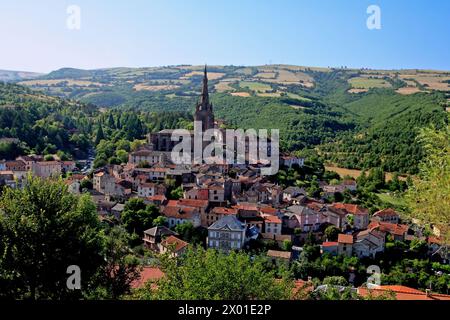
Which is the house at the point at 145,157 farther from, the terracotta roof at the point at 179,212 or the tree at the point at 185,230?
the tree at the point at 185,230

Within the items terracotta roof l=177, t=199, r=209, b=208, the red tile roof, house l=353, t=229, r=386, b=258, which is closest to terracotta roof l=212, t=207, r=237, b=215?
terracotta roof l=177, t=199, r=209, b=208

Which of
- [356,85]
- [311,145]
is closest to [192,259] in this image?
[311,145]

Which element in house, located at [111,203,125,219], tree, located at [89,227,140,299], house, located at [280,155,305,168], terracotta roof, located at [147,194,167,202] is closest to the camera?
tree, located at [89,227,140,299]

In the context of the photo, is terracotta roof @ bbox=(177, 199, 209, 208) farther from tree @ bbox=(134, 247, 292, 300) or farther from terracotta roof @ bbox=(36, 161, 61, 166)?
tree @ bbox=(134, 247, 292, 300)

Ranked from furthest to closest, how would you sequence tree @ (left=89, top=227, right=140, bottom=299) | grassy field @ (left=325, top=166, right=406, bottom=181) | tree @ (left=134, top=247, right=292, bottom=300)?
grassy field @ (left=325, top=166, right=406, bottom=181) → tree @ (left=89, top=227, right=140, bottom=299) → tree @ (left=134, top=247, right=292, bottom=300)

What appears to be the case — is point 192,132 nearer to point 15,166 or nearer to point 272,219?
point 15,166
